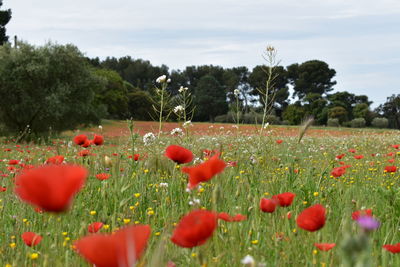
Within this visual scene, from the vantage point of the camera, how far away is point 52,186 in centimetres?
69

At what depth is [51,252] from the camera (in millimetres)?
1855

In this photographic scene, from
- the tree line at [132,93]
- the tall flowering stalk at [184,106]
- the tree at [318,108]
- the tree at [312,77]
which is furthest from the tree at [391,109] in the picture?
the tall flowering stalk at [184,106]

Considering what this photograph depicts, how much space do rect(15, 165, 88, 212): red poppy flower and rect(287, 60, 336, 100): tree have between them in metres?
64.8

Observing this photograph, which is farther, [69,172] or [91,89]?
[91,89]

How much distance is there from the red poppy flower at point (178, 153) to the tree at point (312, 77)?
6362cm

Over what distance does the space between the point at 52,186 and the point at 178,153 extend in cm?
117

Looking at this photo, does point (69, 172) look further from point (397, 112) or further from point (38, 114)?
point (397, 112)

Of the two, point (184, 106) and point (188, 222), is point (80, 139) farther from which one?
point (184, 106)

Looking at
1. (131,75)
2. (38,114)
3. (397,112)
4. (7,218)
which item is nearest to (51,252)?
(7,218)

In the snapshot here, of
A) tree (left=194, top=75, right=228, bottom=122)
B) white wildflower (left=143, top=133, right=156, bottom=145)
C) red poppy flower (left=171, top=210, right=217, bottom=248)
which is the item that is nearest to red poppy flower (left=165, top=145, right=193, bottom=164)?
red poppy flower (left=171, top=210, right=217, bottom=248)

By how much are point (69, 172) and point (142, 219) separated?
2.20 metres

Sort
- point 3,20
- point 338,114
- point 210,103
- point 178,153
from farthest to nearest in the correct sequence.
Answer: point 210,103
point 338,114
point 3,20
point 178,153

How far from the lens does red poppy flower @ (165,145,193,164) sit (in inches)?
72.1

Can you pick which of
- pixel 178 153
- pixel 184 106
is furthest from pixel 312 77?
pixel 178 153
